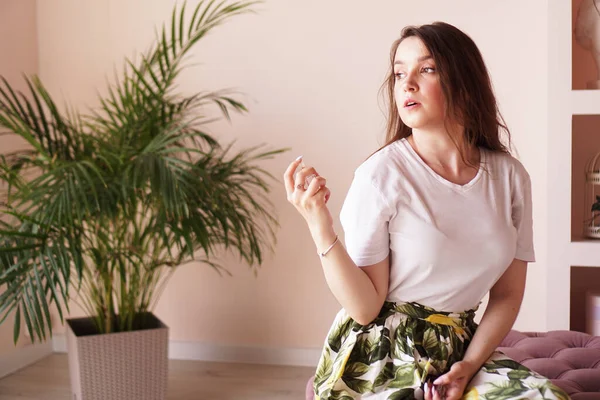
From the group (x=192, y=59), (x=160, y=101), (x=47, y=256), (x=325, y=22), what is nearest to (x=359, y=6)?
(x=325, y=22)

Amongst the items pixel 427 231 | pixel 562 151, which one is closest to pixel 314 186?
pixel 427 231

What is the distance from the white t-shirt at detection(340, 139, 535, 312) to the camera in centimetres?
123

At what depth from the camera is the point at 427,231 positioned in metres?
1.23

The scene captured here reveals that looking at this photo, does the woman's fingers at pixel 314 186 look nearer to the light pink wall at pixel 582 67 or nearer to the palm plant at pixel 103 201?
the palm plant at pixel 103 201

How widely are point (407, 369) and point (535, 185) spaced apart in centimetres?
176

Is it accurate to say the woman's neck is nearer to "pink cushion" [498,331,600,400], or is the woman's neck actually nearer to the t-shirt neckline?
the t-shirt neckline

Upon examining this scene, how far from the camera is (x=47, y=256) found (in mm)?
2193

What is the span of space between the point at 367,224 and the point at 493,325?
0.32 metres

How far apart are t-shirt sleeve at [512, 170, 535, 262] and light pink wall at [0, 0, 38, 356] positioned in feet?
7.74

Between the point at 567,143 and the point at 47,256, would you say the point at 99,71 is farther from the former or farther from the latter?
the point at 567,143

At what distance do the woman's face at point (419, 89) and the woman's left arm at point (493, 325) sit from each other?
1.10ft

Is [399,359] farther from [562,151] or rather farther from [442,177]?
[562,151]

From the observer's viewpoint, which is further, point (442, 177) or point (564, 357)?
point (564, 357)

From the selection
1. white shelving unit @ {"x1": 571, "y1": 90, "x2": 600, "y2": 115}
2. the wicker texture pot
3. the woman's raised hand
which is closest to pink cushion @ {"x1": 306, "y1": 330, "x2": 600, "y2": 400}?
the woman's raised hand
